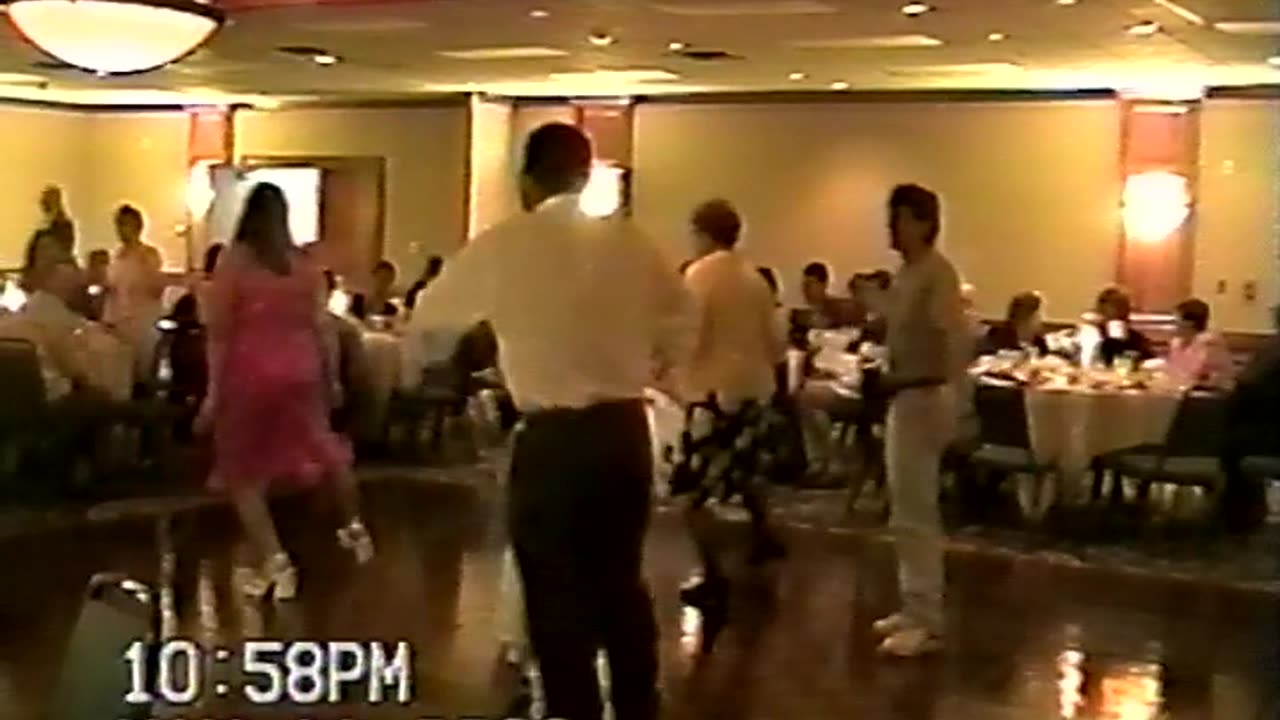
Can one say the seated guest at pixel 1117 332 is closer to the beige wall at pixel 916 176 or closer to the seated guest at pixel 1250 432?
the beige wall at pixel 916 176

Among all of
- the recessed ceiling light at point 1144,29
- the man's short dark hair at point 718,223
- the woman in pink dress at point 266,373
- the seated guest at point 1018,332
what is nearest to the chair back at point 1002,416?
the seated guest at point 1018,332

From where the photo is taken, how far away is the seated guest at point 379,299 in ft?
26.7

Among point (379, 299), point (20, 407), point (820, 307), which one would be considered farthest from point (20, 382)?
point (820, 307)

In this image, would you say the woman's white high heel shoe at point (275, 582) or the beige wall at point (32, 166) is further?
the beige wall at point (32, 166)

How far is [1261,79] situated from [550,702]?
21.9 ft

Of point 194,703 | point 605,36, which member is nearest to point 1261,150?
point 605,36

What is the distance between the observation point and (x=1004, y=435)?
806 cm

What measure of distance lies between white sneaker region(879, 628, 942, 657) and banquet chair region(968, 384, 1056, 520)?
2365 millimetres

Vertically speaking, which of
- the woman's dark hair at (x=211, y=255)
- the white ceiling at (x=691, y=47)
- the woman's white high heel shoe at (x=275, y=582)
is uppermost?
the white ceiling at (x=691, y=47)

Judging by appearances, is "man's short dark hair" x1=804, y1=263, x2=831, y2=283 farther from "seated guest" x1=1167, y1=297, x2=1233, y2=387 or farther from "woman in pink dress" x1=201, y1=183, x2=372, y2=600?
"woman in pink dress" x1=201, y1=183, x2=372, y2=600

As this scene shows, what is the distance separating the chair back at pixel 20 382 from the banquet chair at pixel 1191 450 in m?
3.96

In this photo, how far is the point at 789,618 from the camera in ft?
20.1

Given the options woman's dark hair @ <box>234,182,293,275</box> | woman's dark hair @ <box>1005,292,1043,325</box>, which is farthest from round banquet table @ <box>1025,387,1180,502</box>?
woman's dark hair @ <box>234,182,293,275</box>

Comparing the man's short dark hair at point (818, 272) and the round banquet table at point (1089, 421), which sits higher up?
the man's short dark hair at point (818, 272)
